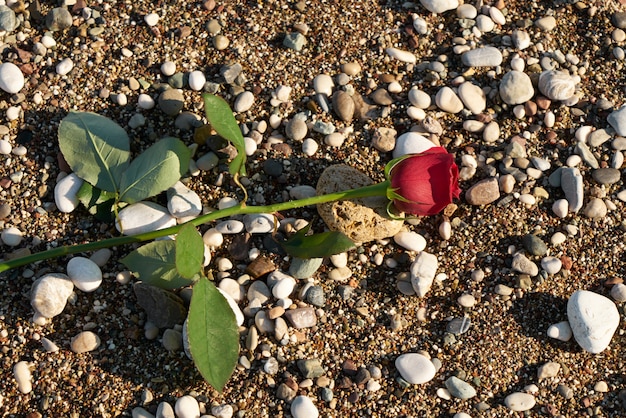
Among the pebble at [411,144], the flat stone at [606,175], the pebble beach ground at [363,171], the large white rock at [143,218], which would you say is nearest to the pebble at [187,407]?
the pebble beach ground at [363,171]

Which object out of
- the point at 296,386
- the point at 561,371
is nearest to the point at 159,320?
the point at 296,386

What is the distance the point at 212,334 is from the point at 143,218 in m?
0.32

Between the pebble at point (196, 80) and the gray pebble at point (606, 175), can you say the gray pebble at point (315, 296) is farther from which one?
the gray pebble at point (606, 175)

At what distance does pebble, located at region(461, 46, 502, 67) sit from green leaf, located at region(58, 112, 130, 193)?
2.65 feet

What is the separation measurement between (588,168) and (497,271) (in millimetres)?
331

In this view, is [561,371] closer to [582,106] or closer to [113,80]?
[582,106]

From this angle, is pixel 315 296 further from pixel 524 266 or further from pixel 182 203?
pixel 524 266

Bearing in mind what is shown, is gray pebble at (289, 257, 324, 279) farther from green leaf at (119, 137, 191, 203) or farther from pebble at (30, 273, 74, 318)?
pebble at (30, 273, 74, 318)

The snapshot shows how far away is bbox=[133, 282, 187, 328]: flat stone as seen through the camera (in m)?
1.50

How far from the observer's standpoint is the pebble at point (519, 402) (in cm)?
151

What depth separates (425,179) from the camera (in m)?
1.42

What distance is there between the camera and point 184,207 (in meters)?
1.57

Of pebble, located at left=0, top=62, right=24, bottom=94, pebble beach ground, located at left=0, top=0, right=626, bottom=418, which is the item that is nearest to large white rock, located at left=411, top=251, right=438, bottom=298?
pebble beach ground, located at left=0, top=0, right=626, bottom=418

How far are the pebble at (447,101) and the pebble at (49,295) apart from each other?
2.98 feet
